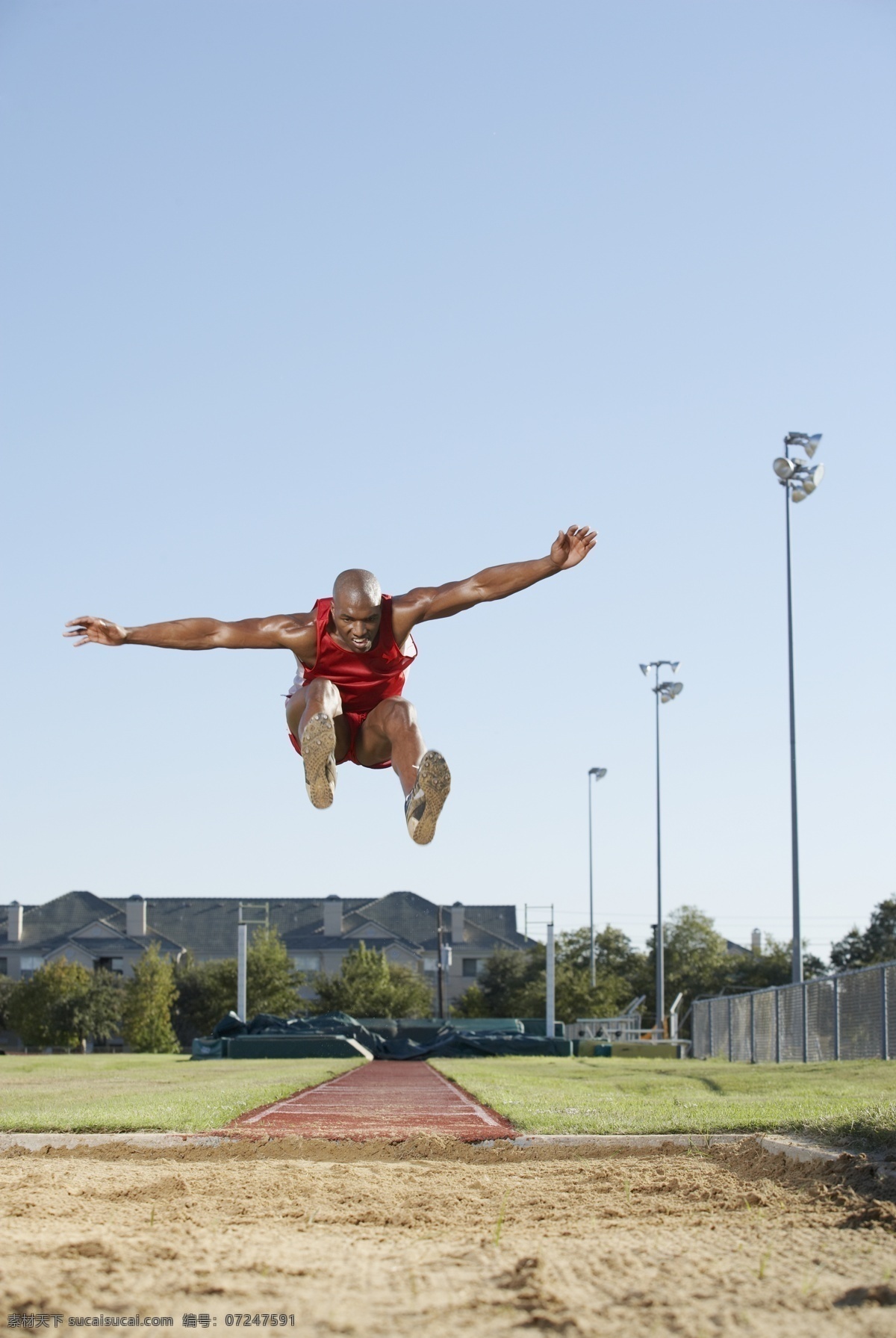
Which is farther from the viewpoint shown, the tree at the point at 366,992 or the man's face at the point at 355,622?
the tree at the point at 366,992

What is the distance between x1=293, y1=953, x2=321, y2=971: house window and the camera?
81.8 meters

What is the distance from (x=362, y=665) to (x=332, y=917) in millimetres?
79048

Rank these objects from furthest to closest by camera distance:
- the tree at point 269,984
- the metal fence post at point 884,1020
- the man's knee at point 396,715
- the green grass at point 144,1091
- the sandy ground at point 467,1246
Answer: the tree at point 269,984 → the metal fence post at point 884,1020 → the green grass at point 144,1091 → the man's knee at point 396,715 → the sandy ground at point 467,1246

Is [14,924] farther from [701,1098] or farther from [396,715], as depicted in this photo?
[396,715]

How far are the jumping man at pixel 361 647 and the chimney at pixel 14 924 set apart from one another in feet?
268

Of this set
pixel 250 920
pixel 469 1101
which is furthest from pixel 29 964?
pixel 469 1101

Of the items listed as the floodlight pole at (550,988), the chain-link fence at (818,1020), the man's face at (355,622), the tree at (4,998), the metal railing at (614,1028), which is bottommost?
the tree at (4,998)

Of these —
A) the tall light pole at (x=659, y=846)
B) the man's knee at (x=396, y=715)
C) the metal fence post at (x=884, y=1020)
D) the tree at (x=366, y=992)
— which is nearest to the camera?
the man's knee at (x=396, y=715)

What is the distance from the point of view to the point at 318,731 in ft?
24.5

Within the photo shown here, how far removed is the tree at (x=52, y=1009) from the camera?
209 feet

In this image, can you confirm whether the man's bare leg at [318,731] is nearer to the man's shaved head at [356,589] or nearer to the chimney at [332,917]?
the man's shaved head at [356,589]

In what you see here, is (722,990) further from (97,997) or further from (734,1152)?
(734,1152)

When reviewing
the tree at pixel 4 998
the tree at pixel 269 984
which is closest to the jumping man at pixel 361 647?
the tree at pixel 269 984

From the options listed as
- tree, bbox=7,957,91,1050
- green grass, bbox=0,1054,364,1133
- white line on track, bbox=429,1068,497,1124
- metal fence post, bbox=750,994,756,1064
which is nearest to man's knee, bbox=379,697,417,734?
green grass, bbox=0,1054,364,1133
